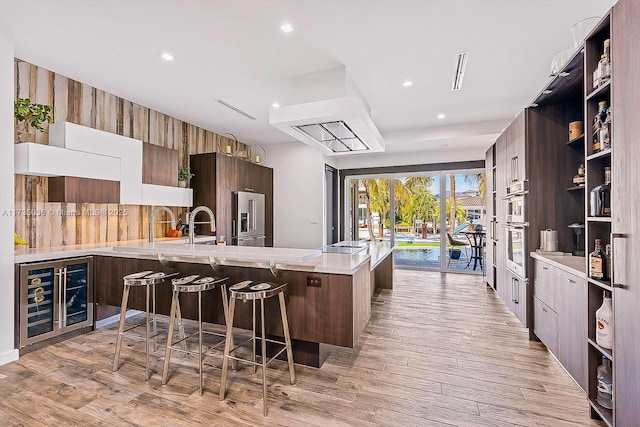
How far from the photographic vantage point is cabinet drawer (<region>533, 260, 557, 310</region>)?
8.18 feet

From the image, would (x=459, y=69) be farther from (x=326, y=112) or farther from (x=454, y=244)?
(x=454, y=244)

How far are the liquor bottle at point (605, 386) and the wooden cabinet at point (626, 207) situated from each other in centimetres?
20

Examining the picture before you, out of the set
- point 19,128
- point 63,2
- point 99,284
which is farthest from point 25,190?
point 63,2

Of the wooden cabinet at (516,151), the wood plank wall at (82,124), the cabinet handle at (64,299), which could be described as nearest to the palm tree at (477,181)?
the wooden cabinet at (516,151)

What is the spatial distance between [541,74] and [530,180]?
1.38 meters

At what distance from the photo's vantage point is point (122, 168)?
379 cm

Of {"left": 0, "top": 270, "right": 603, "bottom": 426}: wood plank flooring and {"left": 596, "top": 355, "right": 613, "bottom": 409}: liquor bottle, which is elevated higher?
{"left": 596, "top": 355, "right": 613, "bottom": 409}: liquor bottle

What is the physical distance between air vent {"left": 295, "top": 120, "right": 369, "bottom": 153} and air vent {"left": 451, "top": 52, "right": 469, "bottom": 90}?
4.14ft

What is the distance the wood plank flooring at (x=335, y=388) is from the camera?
189 centimetres

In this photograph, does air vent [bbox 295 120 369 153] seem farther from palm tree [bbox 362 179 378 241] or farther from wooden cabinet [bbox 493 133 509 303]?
palm tree [bbox 362 179 378 241]

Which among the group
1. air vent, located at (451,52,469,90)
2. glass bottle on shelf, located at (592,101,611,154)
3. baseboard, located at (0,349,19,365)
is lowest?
baseboard, located at (0,349,19,365)

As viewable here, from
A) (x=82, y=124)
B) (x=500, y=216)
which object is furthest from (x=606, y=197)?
(x=82, y=124)

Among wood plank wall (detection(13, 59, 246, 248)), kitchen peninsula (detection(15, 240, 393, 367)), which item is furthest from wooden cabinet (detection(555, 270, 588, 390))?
wood plank wall (detection(13, 59, 246, 248))

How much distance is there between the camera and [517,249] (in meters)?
3.35
